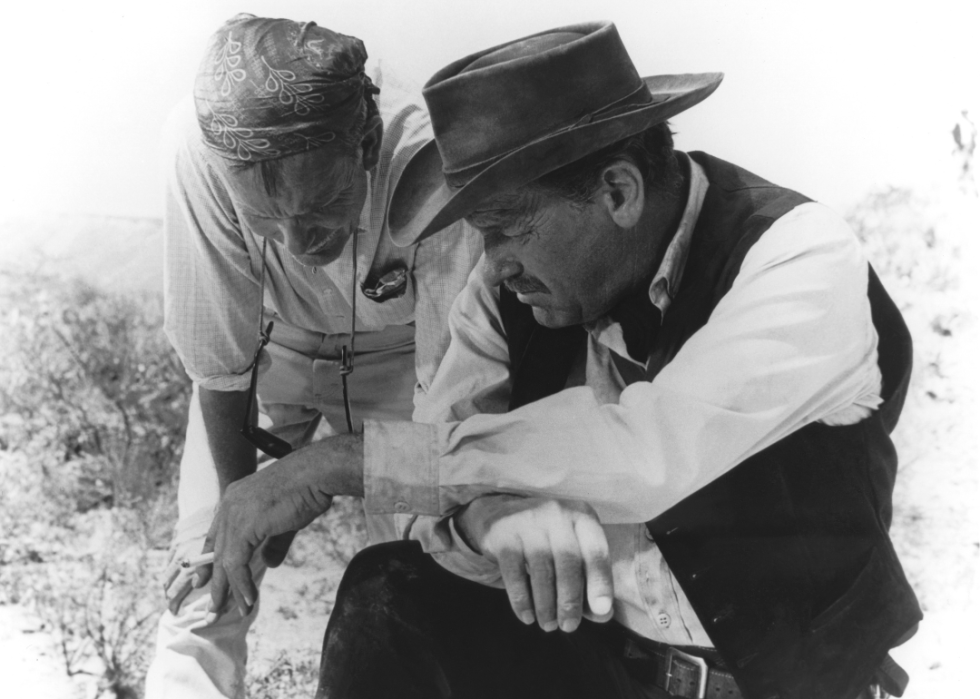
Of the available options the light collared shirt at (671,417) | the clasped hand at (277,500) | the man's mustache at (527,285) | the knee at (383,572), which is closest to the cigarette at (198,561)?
the clasped hand at (277,500)

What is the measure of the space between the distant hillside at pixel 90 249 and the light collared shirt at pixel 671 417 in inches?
29.8

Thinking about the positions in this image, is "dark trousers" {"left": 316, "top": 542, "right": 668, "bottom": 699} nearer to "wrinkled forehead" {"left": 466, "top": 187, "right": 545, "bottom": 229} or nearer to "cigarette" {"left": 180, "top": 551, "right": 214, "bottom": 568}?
"cigarette" {"left": 180, "top": 551, "right": 214, "bottom": 568}

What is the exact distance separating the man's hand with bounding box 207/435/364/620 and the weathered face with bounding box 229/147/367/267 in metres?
0.40

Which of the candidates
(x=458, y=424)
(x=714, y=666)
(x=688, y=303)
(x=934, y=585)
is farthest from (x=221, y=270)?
(x=934, y=585)

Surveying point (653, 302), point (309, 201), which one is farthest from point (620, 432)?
point (309, 201)

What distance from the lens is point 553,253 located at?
6.18 feet

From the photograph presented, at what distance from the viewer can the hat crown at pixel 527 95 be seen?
180 centimetres

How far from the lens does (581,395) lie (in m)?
1.93

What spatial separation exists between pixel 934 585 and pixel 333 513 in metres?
1.27

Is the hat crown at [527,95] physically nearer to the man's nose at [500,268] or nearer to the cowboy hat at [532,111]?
the cowboy hat at [532,111]

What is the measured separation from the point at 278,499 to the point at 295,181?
591 millimetres

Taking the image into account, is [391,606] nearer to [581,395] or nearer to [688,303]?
[581,395]

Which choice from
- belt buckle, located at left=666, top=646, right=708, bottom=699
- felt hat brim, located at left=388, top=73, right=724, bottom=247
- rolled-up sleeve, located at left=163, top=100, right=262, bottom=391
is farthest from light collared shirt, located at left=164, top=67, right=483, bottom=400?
belt buckle, located at left=666, top=646, right=708, bottom=699

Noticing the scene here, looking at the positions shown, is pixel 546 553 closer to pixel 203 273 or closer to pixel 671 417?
pixel 671 417
